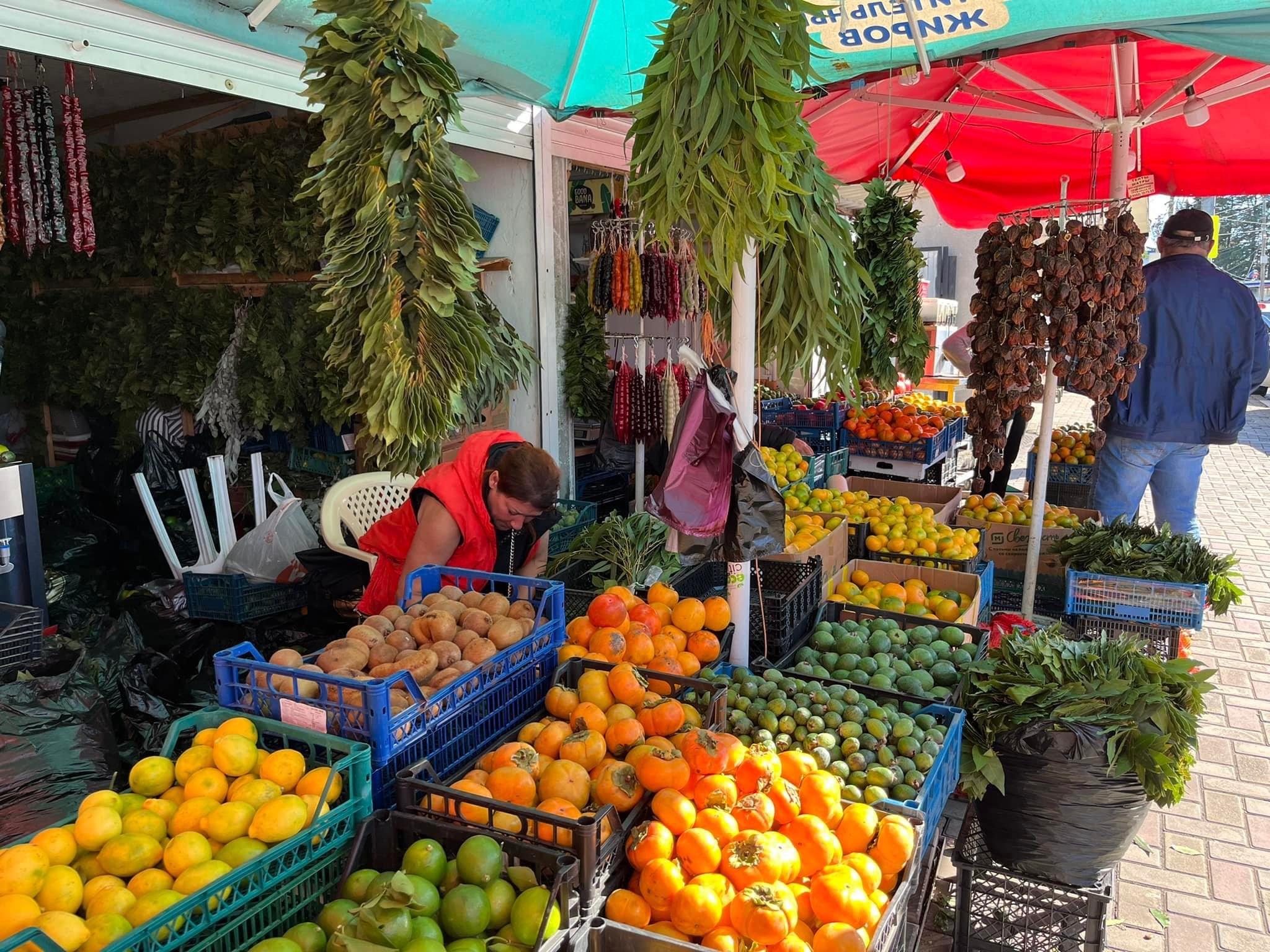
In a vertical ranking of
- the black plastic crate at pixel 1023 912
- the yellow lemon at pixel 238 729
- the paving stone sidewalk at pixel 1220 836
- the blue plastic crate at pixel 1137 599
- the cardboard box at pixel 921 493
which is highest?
the yellow lemon at pixel 238 729

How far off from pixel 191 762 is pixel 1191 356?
5084 millimetres

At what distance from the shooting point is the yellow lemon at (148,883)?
1.45 meters

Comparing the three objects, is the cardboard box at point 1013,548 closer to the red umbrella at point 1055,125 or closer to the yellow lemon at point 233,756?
the red umbrella at point 1055,125

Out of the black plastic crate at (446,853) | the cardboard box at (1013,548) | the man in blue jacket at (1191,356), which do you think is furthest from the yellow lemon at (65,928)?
the man in blue jacket at (1191,356)

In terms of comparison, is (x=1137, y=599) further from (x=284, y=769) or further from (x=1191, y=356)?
(x=284, y=769)

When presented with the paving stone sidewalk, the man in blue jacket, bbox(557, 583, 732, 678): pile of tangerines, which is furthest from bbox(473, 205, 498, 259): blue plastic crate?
the paving stone sidewalk

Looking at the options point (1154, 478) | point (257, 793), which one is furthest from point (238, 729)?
point (1154, 478)

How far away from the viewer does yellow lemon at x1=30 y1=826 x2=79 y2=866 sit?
1495mm

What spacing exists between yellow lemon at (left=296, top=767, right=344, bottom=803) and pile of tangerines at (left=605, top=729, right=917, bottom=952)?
1.91 ft

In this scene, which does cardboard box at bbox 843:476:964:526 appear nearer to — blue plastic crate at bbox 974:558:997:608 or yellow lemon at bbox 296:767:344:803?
blue plastic crate at bbox 974:558:997:608

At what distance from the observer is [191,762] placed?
1.75 m

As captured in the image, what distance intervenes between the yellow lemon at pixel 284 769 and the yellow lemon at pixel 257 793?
0.04m

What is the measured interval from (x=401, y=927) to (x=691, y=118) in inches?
72.8

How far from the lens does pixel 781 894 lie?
1.62m
